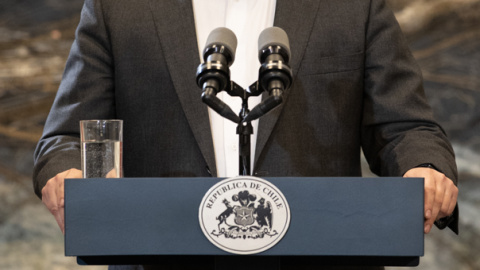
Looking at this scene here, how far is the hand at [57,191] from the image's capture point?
1.34 metres

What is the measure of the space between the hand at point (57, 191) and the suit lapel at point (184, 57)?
1.36 feet

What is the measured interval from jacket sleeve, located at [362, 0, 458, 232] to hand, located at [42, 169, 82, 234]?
739 millimetres

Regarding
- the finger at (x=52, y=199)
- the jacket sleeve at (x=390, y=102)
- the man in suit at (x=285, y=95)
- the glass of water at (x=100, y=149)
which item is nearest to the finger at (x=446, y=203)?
Answer: the jacket sleeve at (x=390, y=102)

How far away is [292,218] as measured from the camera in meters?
1.07

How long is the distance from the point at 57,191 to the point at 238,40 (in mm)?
746

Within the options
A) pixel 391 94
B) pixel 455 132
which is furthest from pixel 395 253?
pixel 455 132

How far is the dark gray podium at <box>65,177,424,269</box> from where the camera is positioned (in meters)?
1.07

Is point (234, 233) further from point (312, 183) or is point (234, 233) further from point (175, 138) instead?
point (175, 138)

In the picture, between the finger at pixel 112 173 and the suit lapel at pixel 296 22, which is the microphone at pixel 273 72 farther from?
the suit lapel at pixel 296 22

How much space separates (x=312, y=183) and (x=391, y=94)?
80cm

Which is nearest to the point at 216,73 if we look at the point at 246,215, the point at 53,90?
the point at 246,215

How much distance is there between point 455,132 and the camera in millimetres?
2959

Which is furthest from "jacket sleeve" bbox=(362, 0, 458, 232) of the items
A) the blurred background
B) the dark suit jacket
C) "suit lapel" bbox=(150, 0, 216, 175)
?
the blurred background

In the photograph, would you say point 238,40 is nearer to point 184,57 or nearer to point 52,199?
point 184,57
